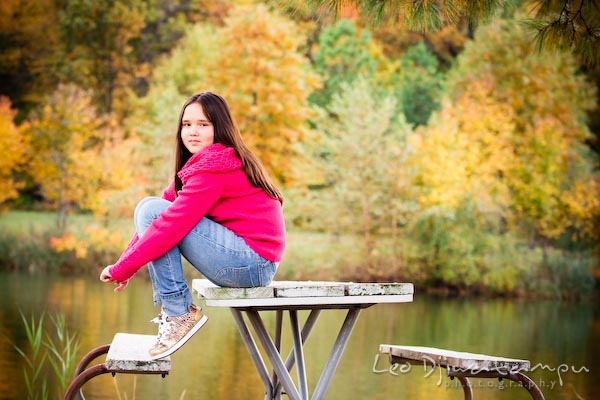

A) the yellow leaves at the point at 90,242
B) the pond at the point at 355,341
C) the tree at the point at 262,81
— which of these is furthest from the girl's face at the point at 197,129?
the tree at the point at 262,81

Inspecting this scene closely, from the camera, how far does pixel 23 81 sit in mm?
23969

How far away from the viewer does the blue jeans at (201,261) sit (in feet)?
10.3

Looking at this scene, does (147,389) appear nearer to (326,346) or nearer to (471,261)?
(326,346)

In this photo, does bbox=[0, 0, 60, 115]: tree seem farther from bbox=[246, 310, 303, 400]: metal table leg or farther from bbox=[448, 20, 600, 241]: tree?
bbox=[246, 310, 303, 400]: metal table leg

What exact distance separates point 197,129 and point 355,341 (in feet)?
27.1

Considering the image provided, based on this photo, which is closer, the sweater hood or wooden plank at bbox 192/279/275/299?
wooden plank at bbox 192/279/275/299

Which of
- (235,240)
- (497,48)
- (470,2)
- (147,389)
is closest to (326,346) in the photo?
(147,389)

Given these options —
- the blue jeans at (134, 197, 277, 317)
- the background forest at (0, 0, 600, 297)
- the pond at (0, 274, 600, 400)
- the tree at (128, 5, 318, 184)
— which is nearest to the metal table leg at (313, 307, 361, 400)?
the blue jeans at (134, 197, 277, 317)

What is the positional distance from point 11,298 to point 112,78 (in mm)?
12391

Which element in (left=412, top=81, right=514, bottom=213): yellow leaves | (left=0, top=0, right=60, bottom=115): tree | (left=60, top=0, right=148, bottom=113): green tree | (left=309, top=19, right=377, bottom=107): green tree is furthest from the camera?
(left=309, top=19, right=377, bottom=107): green tree

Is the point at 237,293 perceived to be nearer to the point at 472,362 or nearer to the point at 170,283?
the point at 170,283

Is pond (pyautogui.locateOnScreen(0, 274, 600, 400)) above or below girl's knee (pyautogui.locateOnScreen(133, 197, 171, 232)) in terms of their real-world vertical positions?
below

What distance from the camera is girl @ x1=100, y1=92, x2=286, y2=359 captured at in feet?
10.2

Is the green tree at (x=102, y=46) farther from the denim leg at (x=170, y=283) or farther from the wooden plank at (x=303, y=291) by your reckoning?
the wooden plank at (x=303, y=291)
